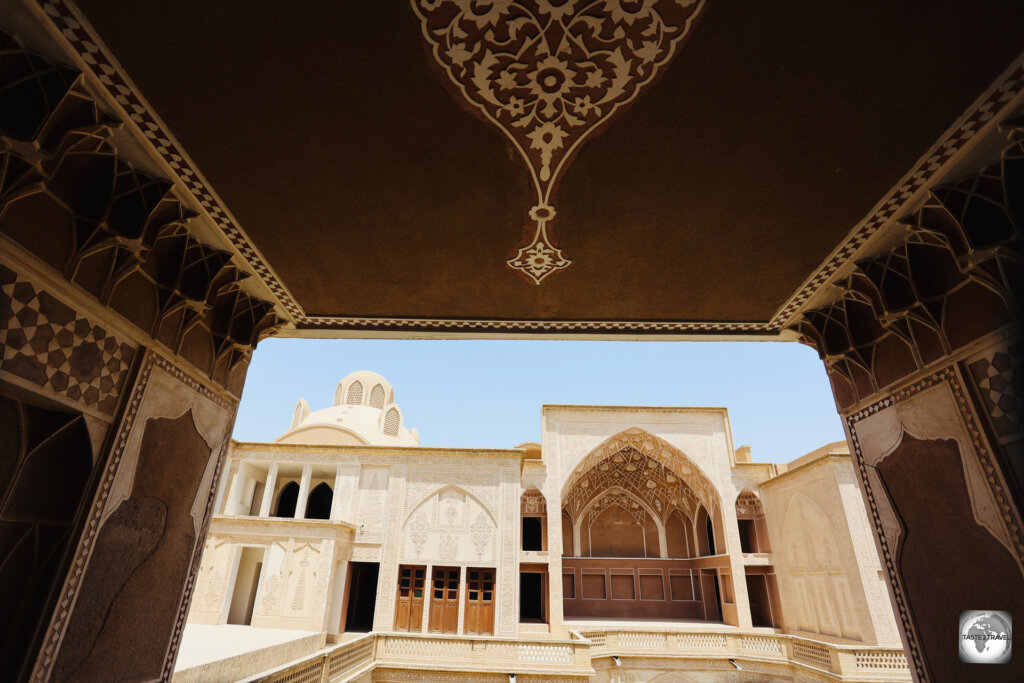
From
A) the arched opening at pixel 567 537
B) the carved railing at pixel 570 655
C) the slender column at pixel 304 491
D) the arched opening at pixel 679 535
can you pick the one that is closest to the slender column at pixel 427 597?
the carved railing at pixel 570 655

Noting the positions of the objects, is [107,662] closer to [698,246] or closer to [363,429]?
[698,246]

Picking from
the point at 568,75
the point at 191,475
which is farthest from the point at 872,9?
the point at 191,475

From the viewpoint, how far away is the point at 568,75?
244cm

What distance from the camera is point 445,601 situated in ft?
42.7

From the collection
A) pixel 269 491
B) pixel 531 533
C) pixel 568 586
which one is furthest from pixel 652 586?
pixel 269 491

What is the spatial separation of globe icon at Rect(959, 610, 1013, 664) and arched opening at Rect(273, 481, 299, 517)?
1577 centimetres

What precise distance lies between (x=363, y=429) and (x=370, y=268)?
16.0 metres

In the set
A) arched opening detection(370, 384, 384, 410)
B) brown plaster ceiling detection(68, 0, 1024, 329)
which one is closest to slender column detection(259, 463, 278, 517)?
arched opening detection(370, 384, 384, 410)

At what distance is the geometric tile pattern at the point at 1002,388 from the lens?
279 cm

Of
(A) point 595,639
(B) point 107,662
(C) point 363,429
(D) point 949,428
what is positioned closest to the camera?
(B) point 107,662

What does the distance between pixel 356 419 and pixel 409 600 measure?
26.0ft

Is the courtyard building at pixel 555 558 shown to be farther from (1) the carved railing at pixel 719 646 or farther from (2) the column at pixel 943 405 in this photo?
(2) the column at pixel 943 405

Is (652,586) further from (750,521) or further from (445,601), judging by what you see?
(445,601)

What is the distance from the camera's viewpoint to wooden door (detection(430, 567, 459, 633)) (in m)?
12.8
